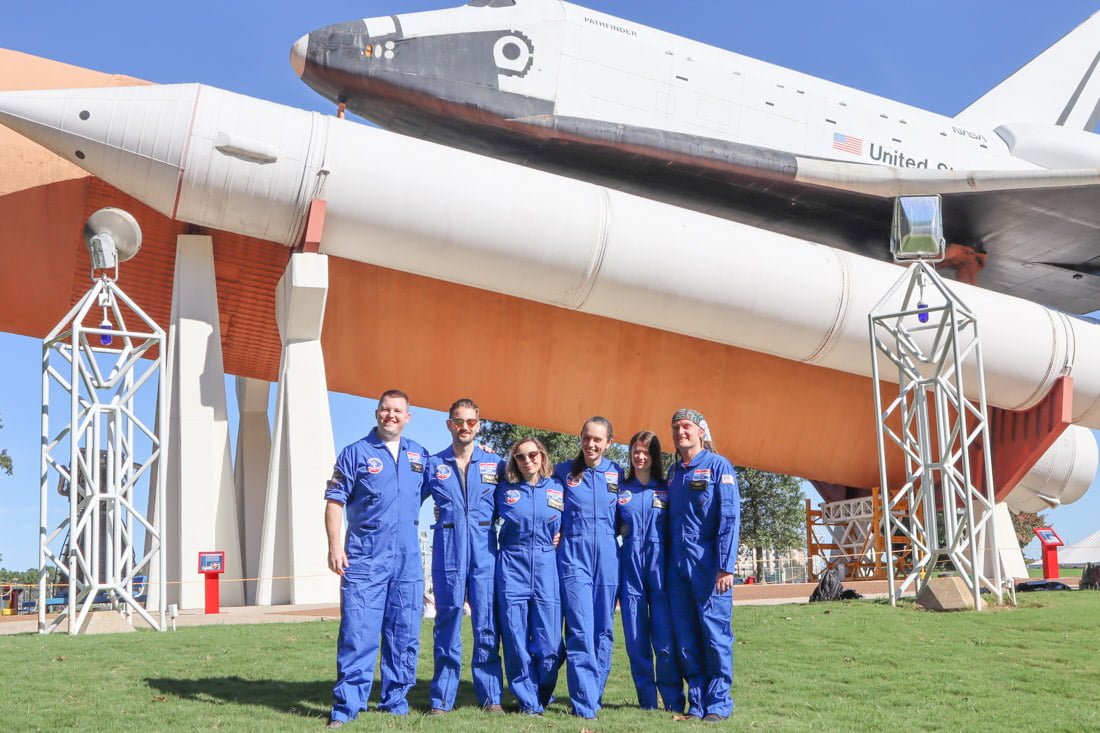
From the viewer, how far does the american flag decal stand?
15.6 meters

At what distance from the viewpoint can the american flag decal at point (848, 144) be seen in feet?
51.3

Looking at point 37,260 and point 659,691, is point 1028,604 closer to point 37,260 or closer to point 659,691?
point 659,691

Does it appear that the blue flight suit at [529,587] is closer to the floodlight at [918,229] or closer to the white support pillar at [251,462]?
the floodlight at [918,229]

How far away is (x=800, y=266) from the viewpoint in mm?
12562

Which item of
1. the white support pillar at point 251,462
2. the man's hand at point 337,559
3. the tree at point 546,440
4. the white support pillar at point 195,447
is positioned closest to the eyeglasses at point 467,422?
the man's hand at point 337,559

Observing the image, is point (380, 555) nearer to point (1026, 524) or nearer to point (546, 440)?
point (546, 440)

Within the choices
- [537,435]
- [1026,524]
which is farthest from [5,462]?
[1026,524]

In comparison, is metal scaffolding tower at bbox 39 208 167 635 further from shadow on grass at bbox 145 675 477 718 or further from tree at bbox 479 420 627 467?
tree at bbox 479 420 627 467

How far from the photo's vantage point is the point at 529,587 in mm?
4730

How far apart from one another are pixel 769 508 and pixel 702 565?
30.7 m

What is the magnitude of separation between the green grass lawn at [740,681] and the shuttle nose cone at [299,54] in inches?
299

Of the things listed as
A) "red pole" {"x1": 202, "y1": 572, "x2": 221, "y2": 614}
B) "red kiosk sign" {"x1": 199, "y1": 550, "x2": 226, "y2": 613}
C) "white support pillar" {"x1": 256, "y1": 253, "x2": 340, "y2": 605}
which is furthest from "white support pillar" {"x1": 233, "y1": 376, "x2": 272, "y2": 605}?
"red pole" {"x1": 202, "y1": 572, "x2": 221, "y2": 614}

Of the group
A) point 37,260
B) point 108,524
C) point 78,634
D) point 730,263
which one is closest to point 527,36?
point 730,263

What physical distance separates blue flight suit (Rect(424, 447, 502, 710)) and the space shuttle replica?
6156 mm
